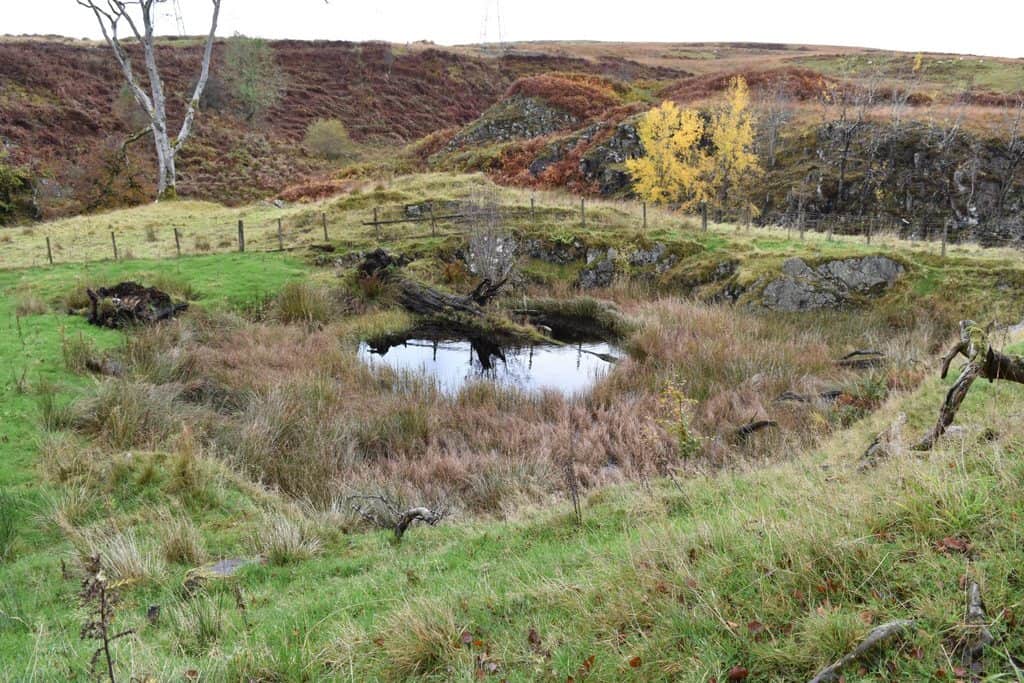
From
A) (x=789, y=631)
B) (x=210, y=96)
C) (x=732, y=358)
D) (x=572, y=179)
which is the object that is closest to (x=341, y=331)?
(x=732, y=358)

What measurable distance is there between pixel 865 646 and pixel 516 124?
49345 mm

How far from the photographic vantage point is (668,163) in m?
32.9

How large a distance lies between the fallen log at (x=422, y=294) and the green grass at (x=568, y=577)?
1277 centimetres

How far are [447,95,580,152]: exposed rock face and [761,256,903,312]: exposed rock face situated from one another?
32.2 metres

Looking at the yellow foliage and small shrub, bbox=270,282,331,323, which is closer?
small shrub, bbox=270,282,331,323

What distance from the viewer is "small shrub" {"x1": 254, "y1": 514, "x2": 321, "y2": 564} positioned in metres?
6.36

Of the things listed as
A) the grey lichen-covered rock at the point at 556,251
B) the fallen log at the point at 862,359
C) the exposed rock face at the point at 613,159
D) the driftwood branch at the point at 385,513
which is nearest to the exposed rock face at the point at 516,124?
the exposed rock face at the point at 613,159

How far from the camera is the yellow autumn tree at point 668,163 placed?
107 ft

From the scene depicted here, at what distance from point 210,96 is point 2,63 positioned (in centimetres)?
1372

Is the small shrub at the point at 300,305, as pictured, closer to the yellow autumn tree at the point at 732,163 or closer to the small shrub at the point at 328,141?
the yellow autumn tree at the point at 732,163

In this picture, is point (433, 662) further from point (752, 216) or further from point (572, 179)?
point (572, 179)

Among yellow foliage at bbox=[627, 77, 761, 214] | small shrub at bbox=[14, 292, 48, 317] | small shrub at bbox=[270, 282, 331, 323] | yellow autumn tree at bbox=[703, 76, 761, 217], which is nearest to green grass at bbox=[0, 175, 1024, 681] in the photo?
small shrub at bbox=[14, 292, 48, 317]

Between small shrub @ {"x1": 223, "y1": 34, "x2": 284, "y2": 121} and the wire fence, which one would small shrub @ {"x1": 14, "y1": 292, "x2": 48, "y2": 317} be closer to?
the wire fence

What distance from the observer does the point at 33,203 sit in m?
32.5
